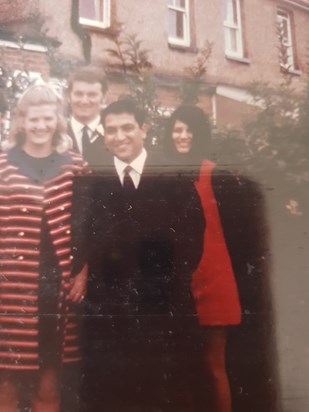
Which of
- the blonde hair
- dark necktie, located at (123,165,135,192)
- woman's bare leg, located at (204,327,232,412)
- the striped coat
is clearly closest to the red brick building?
the blonde hair

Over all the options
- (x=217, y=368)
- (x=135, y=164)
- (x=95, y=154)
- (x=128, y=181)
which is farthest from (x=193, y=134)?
(x=217, y=368)

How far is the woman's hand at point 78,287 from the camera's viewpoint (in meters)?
3.47

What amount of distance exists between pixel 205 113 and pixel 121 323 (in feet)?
5.21

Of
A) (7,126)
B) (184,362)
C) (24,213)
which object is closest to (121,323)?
(184,362)

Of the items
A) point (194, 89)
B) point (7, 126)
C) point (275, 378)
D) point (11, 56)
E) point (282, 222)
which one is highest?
point (11, 56)

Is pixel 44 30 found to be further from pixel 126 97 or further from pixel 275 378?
pixel 275 378

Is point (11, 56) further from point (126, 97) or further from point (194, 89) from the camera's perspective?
point (194, 89)

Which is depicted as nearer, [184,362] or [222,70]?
[184,362]

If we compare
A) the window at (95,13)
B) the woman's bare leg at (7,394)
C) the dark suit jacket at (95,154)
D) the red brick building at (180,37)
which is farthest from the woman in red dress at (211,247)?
the woman's bare leg at (7,394)

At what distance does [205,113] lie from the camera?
3652 millimetres

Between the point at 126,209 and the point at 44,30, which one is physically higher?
the point at 44,30

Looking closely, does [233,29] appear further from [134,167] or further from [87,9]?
[134,167]

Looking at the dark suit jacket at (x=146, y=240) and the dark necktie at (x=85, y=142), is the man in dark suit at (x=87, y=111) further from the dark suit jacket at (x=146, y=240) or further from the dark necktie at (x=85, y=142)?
the dark suit jacket at (x=146, y=240)

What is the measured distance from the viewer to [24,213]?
3.49 metres
